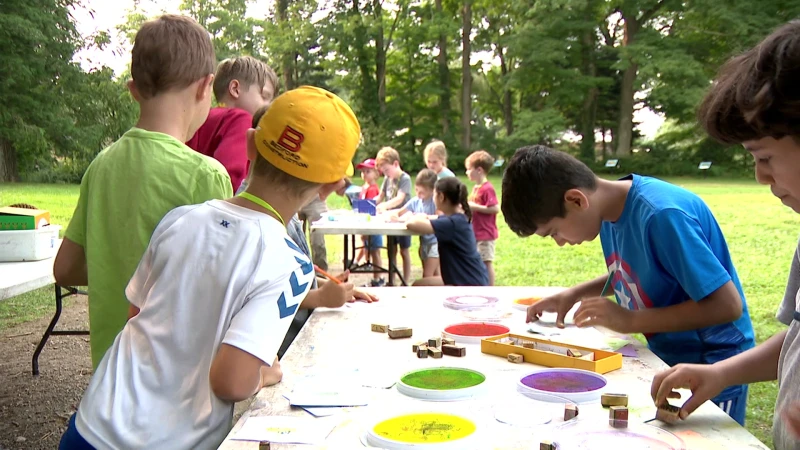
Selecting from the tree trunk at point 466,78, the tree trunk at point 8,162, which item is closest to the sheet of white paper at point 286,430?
the tree trunk at point 8,162

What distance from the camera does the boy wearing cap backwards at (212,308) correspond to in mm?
1306

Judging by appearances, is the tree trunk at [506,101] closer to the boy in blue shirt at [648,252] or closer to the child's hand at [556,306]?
the child's hand at [556,306]

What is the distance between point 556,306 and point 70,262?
155cm

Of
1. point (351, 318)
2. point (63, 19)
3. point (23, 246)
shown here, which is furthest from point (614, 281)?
point (63, 19)

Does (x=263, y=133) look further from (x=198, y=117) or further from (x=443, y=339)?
(x=443, y=339)

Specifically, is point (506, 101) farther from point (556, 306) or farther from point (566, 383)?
point (566, 383)

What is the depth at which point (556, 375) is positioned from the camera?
1671 mm

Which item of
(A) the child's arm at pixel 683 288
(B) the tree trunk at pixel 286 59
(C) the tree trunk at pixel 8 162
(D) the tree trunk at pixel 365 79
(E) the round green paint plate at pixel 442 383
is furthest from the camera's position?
(D) the tree trunk at pixel 365 79

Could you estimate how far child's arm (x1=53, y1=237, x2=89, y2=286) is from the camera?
72.5 inches

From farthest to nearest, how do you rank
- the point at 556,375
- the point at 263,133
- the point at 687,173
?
1. the point at 687,173
2. the point at 556,375
3. the point at 263,133

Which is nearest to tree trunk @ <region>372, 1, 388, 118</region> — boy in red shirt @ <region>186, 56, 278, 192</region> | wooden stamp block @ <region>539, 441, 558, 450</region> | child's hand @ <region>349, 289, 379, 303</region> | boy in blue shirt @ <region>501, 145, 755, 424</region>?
boy in red shirt @ <region>186, 56, 278, 192</region>

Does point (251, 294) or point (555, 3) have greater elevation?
point (555, 3)

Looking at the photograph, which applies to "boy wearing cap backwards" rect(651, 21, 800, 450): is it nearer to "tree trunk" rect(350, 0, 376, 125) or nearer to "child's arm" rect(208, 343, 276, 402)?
"child's arm" rect(208, 343, 276, 402)

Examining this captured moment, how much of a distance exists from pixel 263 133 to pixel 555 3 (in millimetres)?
26069
